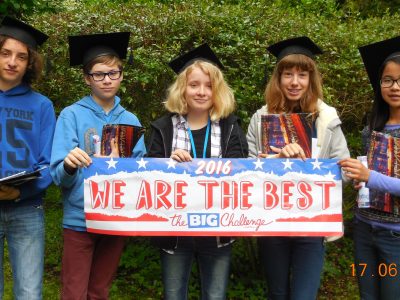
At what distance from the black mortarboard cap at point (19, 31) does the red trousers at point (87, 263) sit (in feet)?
4.50

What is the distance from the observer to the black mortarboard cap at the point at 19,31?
337 centimetres

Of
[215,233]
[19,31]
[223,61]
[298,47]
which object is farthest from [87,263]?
[223,61]

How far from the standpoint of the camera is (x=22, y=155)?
3.26 metres

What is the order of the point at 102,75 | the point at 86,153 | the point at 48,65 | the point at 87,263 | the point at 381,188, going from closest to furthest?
the point at 381,188 → the point at 86,153 → the point at 87,263 → the point at 102,75 → the point at 48,65

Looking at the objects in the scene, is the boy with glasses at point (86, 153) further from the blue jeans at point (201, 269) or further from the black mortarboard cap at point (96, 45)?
the blue jeans at point (201, 269)

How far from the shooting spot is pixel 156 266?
208 inches

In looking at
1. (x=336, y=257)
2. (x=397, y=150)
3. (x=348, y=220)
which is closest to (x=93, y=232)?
(x=397, y=150)

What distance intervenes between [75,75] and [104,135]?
166 centimetres

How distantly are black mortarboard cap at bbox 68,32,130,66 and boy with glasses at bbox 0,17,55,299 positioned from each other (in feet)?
1.11

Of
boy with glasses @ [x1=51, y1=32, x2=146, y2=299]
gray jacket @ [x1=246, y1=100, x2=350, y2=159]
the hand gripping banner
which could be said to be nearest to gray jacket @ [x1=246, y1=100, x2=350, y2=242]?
gray jacket @ [x1=246, y1=100, x2=350, y2=159]

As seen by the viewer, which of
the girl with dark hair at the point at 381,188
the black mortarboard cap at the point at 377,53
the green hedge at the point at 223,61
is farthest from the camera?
the green hedge at the point at 223,61

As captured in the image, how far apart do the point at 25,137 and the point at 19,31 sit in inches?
30.2

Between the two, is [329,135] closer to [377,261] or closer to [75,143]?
[377,261]
